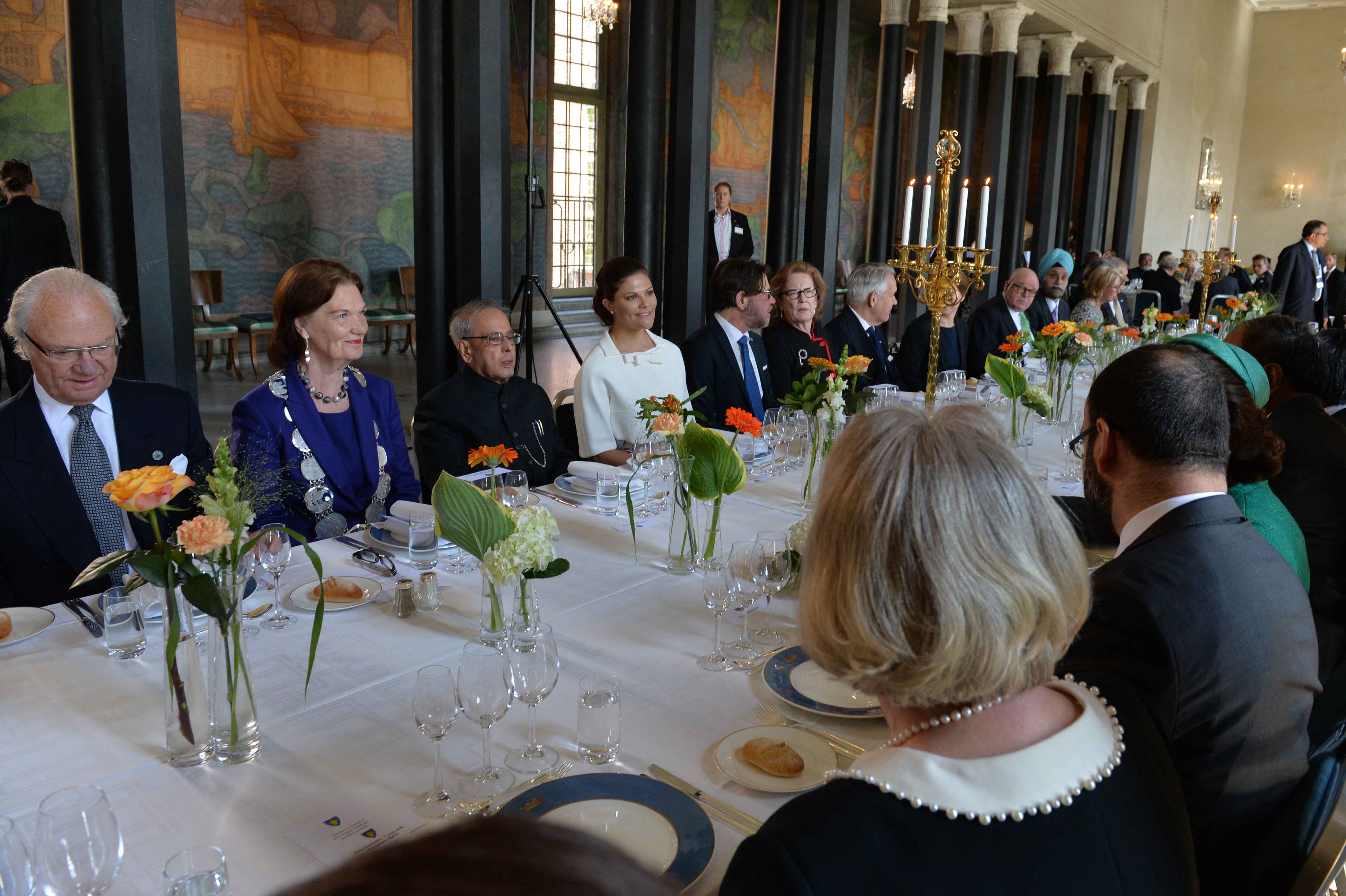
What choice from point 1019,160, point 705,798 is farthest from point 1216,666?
point 1019,160

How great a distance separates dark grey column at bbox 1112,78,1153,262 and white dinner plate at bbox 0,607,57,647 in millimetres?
19806

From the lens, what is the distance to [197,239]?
1007cm

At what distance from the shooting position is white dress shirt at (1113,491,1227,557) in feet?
5.70

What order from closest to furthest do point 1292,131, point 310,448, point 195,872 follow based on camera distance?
point 195,872 < point 310,448 < point 1292,131

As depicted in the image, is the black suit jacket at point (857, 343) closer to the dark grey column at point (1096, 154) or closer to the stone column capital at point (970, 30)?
the stone column capital at point (970, 30)

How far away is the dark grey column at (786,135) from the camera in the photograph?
865 cm

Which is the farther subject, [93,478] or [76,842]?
[93,478]

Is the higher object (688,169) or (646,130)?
(646,130)

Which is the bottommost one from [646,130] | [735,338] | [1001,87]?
[735,338]

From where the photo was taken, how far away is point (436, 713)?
1430 millimetres

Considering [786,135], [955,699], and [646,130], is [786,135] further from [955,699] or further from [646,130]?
[955,699]

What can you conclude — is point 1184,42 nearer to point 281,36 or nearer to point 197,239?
point 281,36

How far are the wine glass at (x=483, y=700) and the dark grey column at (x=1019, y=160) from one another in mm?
14283

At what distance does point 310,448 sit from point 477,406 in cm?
67
